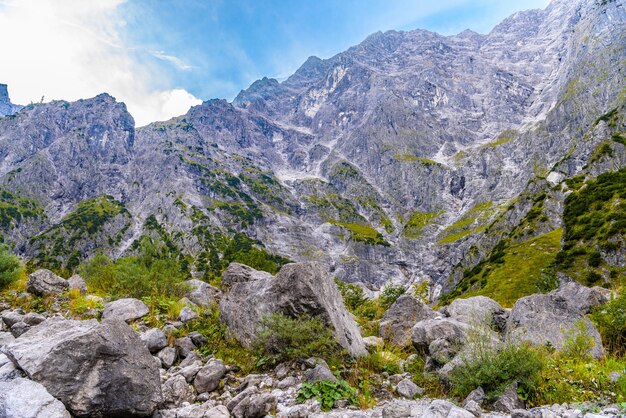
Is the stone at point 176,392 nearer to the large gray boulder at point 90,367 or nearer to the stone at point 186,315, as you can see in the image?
the large gray boulder at point 90,367

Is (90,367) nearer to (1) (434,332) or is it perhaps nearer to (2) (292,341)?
(2) (292,341)

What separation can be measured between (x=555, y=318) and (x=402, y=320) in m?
6.03

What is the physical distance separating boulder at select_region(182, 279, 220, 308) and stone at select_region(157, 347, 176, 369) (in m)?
4.78

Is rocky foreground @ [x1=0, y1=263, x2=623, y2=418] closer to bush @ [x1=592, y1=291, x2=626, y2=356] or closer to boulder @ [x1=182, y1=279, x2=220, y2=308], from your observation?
bush @ [x1=592, y1=291, x2=626, y2=356]

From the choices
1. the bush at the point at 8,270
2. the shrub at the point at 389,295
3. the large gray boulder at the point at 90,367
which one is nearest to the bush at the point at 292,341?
the large gray boulder at the point at 90,367

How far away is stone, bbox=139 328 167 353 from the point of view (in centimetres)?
1095

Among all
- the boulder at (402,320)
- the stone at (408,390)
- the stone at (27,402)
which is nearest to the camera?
the stone at (27,402)

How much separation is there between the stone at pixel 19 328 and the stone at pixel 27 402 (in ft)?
14.9

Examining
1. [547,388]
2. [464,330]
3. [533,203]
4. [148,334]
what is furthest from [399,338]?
[533,203]

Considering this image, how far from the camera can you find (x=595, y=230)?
65500 mm

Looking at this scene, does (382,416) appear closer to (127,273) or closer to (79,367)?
(79,367)

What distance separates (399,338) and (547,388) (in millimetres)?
6768

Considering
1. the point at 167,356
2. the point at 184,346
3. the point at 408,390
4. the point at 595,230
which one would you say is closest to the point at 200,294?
the point at 184,346

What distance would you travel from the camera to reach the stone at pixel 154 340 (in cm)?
1095
